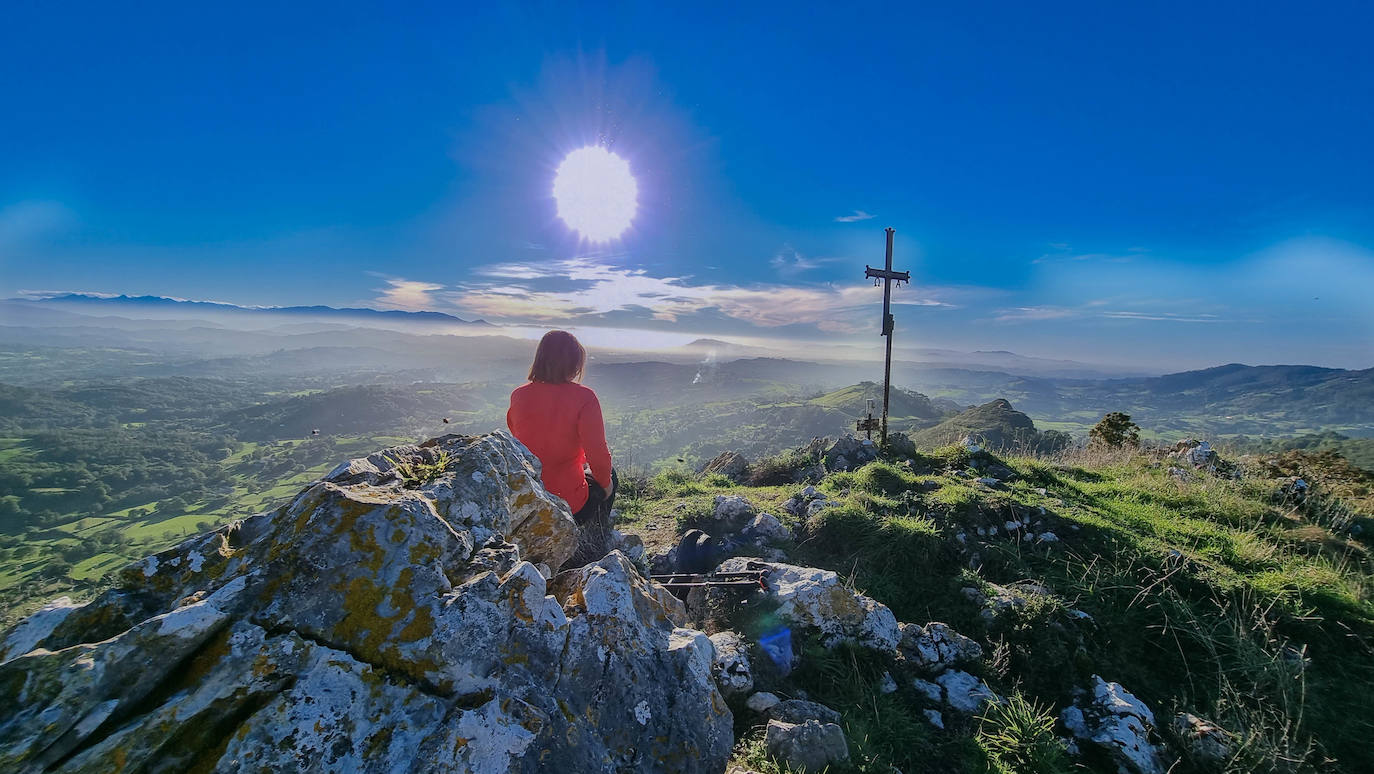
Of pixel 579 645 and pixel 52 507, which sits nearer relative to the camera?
pixel 579 645

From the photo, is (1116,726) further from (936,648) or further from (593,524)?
(593,524)

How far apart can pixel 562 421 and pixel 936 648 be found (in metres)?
4.68

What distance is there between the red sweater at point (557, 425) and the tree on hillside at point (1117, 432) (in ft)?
54.5

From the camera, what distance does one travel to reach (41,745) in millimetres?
2115

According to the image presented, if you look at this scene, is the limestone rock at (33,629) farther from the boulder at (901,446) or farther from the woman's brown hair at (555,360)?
the boulder at (901,446)

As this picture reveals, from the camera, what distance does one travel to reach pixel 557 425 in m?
5.80

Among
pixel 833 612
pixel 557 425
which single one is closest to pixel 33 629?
pixel 557 425

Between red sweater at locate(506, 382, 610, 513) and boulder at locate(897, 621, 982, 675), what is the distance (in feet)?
12.8

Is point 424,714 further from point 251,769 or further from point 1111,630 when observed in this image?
point 1111,630

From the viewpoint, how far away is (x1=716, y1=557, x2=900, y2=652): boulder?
203 inches

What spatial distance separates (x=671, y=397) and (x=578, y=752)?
191501 mm

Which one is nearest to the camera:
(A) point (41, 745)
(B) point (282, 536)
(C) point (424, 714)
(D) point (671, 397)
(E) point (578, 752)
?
(A) point (41, 745)

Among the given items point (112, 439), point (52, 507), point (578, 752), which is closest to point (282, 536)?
point (578, 752)

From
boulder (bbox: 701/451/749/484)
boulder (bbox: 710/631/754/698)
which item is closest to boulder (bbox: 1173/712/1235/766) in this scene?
boulder (bbox: 710/631/754/698)
